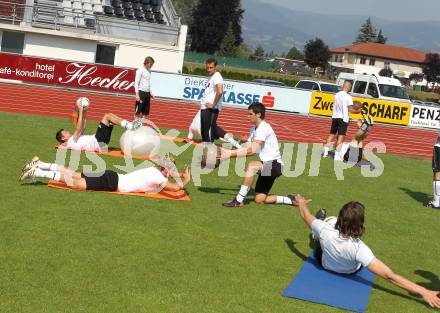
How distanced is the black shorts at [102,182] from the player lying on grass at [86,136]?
242 cm

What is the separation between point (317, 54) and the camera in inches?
4345

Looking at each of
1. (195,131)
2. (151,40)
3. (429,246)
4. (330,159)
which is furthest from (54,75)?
(429,246)

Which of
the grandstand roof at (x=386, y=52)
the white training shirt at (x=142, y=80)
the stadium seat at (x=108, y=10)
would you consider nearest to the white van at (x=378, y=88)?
the stadium seat at (x=108, y=10)

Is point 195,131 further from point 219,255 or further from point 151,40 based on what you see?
point 151,40

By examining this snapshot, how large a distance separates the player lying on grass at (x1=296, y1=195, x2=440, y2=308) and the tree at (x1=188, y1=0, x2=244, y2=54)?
102 metres

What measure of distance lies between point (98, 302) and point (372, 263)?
2.89 m

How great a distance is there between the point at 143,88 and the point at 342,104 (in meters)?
5.20

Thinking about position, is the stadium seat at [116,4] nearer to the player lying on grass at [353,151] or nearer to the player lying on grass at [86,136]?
the player lying on grass at [353,151]

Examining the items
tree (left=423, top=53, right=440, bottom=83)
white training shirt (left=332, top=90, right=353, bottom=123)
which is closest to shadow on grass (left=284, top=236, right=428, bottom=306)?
white training shirt (left=332, top=90, right=353, bottom=123)

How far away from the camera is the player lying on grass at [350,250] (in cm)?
631

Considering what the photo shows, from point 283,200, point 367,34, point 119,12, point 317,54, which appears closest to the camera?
point 283,200

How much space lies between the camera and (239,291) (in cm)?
598

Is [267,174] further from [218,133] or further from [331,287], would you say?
[218,133]

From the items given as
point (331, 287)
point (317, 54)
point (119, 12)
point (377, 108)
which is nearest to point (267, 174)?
point (331, 287)
